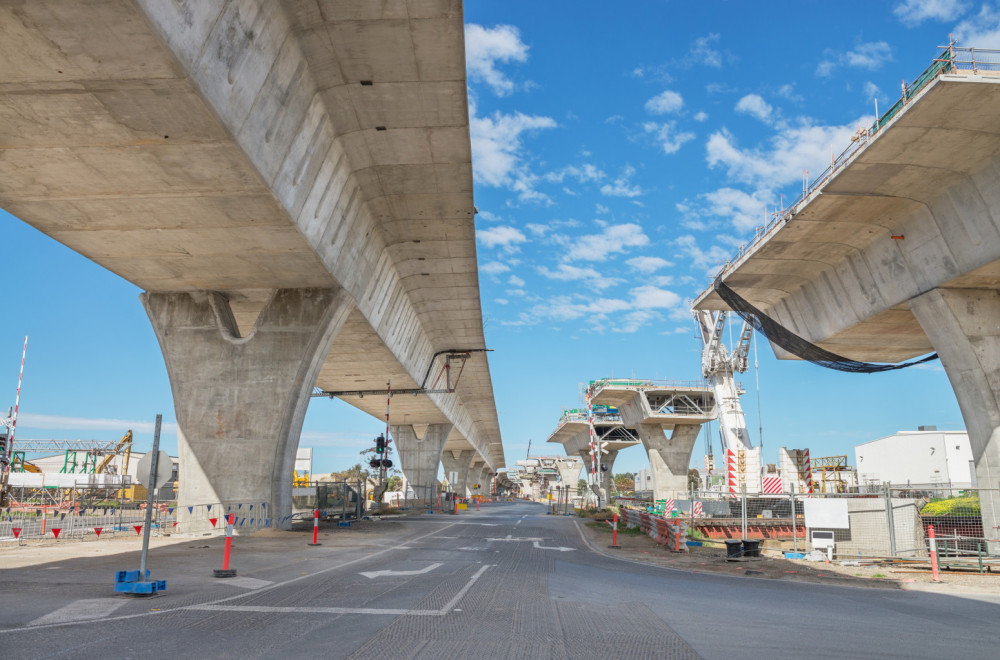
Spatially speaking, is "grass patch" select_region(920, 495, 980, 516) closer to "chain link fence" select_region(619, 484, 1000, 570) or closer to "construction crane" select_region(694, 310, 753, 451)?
"chain link fence" select_region(619, 484, 1000, 570)

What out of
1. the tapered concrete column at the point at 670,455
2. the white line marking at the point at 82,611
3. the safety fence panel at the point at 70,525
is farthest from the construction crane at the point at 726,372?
the white line marking at the point at 82,611

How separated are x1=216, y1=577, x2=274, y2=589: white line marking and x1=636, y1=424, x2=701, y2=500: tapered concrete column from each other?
155 ft

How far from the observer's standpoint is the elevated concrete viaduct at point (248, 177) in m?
10.9

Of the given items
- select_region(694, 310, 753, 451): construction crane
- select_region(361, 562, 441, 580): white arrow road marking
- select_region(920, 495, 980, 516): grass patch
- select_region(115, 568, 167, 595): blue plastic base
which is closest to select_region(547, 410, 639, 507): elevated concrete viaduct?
select_region(694, 310, 753, 451): construction crane

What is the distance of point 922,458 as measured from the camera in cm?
5338

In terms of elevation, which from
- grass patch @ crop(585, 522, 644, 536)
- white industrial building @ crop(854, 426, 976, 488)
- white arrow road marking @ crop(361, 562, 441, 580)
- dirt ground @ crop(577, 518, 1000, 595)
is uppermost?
white industrial building @ crop(854, 426, 976, 488)

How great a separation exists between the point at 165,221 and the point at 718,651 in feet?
50.3

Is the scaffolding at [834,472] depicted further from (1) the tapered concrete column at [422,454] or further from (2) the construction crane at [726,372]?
(1) the tapered concrete column at [422,454]

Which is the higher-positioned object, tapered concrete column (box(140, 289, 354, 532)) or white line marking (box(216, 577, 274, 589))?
tapered concrete column (box(140, 289, 354, 532))

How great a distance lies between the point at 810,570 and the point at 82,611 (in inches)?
561

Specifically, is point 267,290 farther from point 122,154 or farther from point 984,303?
point 984,303

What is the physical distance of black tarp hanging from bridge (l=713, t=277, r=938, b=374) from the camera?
2723cm

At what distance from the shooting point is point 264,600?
371 inches

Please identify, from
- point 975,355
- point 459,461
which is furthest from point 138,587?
point 459,461
